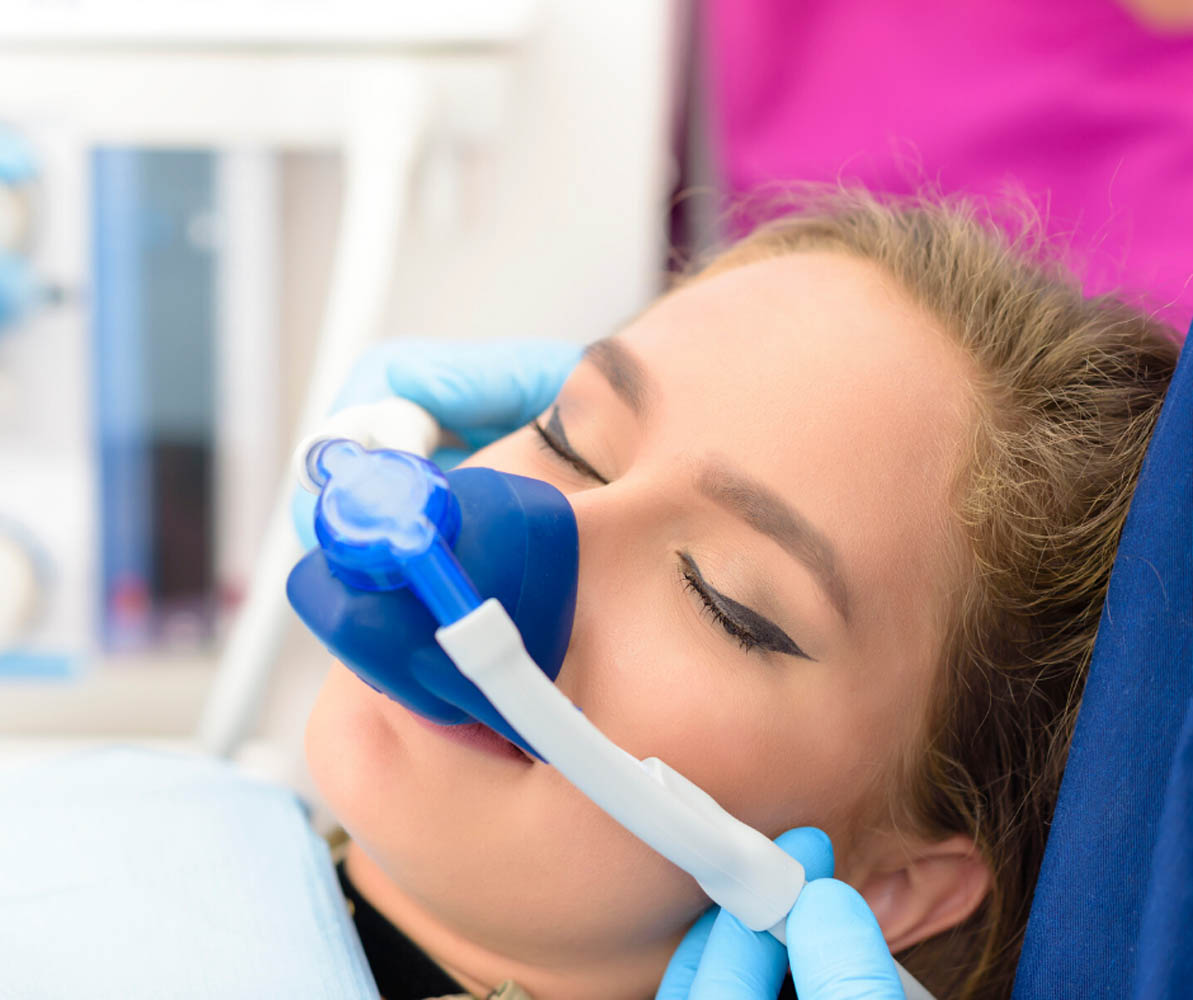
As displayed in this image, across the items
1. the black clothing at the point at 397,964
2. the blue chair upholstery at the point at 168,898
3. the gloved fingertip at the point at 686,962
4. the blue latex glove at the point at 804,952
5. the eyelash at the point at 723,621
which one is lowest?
the black clothing at the point at 397,964

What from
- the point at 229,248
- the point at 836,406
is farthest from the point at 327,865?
the point at 229,248

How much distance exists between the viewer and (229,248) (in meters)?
1.22

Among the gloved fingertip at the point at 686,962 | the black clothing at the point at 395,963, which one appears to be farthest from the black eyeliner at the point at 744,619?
the black clothing at the point at 395,963

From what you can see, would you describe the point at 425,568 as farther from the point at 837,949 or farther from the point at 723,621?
the point at 837,949

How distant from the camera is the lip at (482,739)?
2.43 feet

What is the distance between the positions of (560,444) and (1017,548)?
0.33 meters

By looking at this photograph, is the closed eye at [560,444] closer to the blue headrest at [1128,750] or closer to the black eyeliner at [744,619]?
the black eyeliner at [744,619]

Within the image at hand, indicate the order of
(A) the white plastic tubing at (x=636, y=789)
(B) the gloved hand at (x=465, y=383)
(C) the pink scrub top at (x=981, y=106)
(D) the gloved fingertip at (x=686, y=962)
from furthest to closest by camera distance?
1. (C) the pink scrub top at (x=981, y=106)
2. (B) the gloved hand at (x=465, y=383)
3. (D) the gloved fingertip at (x=686, y=962)
4. (A) the white plastic tubing at (x=636, y=789)

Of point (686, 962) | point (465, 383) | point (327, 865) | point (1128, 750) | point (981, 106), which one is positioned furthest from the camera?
point (981, 106)

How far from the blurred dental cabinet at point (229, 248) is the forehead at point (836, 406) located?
0.43 meters

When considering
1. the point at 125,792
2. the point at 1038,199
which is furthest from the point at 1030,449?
the point at 125,792

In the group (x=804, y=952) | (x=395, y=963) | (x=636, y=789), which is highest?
(x=636, y=789)

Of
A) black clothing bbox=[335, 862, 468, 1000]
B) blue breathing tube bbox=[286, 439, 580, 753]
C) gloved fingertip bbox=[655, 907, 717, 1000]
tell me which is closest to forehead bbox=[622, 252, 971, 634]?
blue breathing tube bbox=[286, 439, 580, 753]

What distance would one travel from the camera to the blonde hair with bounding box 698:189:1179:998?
82 centimetres
